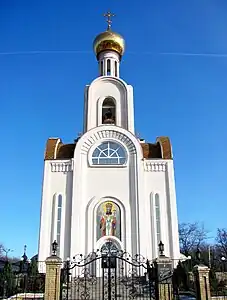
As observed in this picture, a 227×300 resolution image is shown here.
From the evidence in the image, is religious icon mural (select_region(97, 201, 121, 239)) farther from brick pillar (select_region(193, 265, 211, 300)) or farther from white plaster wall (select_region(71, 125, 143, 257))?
brick pillar (select_region(193, 265, 211, 300))

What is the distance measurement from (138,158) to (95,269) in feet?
23.8

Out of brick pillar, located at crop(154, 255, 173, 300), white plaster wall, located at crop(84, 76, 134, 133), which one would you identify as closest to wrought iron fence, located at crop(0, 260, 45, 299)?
brick pillar, located at crop(154, 255, 173, 300)

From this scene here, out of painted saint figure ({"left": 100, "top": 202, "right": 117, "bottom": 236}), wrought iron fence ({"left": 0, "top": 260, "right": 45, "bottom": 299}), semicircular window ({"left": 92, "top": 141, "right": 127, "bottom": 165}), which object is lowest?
wrought iron fence ({"left": 0, "top": 260, "right": 45, "bottom": 299})

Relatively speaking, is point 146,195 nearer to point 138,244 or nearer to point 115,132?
point 138,244

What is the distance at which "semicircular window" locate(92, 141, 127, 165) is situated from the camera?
20984 mm

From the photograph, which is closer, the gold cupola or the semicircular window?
the semicircular window

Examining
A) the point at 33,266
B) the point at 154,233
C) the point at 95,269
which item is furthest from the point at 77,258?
the point at 154,233

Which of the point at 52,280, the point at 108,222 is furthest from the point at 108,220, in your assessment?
the point at 52,280

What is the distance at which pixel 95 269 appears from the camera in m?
18.0

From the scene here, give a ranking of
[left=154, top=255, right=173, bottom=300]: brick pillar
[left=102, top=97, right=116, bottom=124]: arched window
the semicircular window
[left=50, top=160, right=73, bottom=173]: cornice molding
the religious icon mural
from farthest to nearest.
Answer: [left=102, top=97, right=116, bottom=124]: arched window
the semicircular window
[left=50, top=160, right=73, bottom=173]: cornice molding
the religious icon mural
[left=154, top=255, right=173, bottom=300]: brick pillar

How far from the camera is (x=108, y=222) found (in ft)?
63.4

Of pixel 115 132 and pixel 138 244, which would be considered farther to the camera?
pixel 115 132

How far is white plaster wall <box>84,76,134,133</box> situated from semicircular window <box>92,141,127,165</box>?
7.28 feet

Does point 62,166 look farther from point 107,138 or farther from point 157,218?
point 157,218
